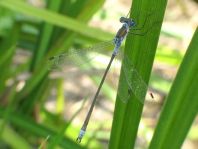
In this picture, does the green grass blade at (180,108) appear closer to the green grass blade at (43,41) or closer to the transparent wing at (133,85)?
the transparent wing at (133,85)

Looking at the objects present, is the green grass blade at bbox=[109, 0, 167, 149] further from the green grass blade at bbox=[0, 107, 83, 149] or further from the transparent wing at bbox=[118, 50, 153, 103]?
the green grass blade at bbox=[0, 107, 83, 149]

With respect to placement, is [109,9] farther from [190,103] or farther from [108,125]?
[190,103]

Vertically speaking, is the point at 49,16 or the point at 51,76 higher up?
the point at 49,16

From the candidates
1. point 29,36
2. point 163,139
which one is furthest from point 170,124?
point 29,36

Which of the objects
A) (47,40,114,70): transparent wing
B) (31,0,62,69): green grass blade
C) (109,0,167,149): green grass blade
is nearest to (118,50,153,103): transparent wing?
(109,0,167,149): green grass blade

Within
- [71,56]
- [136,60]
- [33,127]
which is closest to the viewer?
[136,60]

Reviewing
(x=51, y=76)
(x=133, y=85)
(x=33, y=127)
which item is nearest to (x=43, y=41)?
(x=51, y=76)

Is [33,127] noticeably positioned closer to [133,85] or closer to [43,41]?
[43,41]
